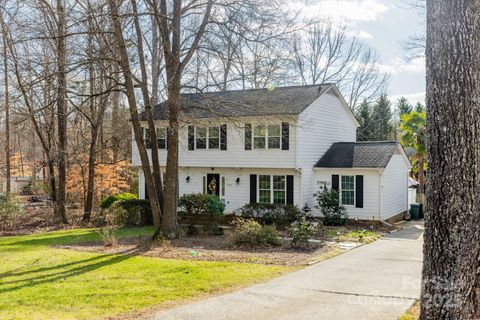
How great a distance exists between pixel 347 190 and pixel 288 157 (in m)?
3.04

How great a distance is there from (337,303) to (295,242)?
19.3 feet

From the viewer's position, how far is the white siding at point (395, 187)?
19.8m

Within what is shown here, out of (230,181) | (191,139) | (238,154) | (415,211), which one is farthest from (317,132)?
(415,211)

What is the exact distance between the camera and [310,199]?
68.2 ft

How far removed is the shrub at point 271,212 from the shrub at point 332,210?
3.66 feet

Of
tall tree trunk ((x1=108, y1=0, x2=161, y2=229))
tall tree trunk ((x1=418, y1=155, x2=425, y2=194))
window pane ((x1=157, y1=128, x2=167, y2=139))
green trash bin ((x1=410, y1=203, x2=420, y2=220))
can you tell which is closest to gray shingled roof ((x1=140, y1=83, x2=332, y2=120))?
window pane ((x1=157, y1=128, x2=167, y2=139))

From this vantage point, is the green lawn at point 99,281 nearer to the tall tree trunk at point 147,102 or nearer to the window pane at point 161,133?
the tall tree trunk at point 147,102

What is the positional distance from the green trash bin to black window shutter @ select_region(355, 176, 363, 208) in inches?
202

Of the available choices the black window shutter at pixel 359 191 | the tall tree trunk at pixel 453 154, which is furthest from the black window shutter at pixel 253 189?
the tall tree trunk at pixel 453 154

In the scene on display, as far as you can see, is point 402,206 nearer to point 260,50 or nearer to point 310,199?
point 310,199

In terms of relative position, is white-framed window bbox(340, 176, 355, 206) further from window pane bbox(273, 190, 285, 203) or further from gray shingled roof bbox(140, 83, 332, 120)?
gray shingled roof bbox(140, 83, 332, 120)

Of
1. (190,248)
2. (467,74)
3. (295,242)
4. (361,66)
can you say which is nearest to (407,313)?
(467,74)

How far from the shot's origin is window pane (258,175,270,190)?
21203 mm

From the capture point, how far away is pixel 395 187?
69.7ft
